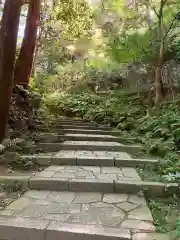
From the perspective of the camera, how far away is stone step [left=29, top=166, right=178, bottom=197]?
3477 mm

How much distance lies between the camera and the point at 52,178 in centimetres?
373

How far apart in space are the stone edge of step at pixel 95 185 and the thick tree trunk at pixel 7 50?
1751mm

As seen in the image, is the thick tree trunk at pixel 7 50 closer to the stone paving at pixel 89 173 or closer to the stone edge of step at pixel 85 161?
the stone edge of step at pixel 85 161

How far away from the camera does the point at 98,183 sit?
11.8ft

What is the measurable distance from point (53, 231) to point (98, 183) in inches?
47.7

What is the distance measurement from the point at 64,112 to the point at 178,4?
17.6 feet

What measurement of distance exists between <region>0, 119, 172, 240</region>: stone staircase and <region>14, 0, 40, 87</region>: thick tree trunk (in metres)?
2.44

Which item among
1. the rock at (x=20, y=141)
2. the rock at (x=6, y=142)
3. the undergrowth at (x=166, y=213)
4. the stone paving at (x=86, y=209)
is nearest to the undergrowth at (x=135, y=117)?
the undergrowth at (x=166, y=213)

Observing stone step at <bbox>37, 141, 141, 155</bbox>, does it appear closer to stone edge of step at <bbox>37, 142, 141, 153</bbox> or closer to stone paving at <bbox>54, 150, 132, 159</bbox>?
stone edge of step at <bbox>37, 142, 141, 153</bbox>

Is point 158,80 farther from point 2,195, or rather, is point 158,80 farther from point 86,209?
point 2,195

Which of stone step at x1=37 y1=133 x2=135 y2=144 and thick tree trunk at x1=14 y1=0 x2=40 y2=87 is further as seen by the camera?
thick tree trunk at x1=14 y1=0 x2=40 y2=87

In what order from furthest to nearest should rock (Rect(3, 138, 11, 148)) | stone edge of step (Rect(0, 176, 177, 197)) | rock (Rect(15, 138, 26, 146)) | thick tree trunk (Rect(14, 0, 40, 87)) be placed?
1. thick tree trunk (Rect(14, 0, 40, 87))
2. rock (Rect(15, 138, 26, 146))
3. rock (Rect(3, 138, 11, 148))
4. stone edge of step (Rect(0, 176, 177, 197))

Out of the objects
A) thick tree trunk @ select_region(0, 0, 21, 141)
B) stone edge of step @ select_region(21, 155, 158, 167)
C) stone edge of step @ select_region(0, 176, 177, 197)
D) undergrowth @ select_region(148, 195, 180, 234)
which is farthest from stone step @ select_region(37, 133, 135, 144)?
undergrowth @ select_region(148, 195, 180, 234)

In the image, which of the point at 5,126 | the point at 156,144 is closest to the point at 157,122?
A: the point at 156,144
